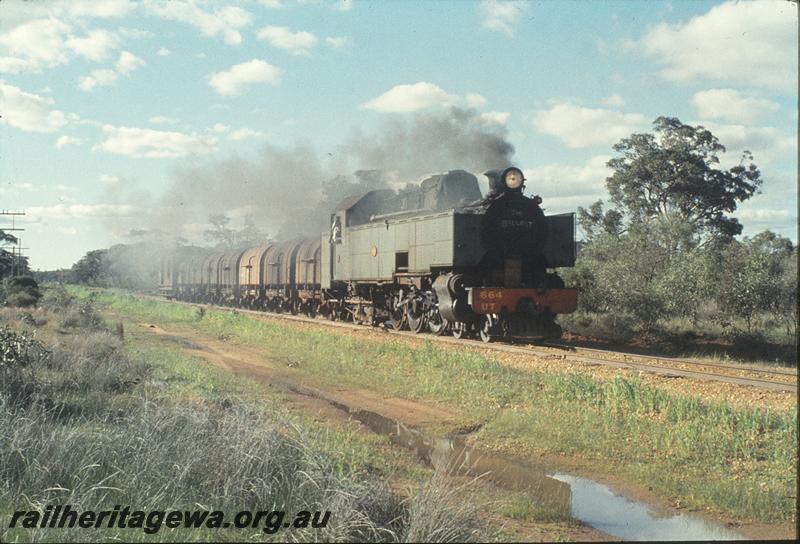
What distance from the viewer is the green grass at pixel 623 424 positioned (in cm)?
708

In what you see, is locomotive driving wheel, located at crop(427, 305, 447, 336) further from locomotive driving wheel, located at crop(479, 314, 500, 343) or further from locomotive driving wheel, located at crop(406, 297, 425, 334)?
locomotive driving wheel, located at crop(479, 314, 500, 343)

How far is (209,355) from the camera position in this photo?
17516 mm

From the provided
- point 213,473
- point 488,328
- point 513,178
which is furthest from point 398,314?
point 213,473

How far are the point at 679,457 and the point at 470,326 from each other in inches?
367

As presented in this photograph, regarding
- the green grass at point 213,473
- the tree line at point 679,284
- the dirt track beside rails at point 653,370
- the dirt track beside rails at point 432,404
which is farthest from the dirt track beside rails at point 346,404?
the tree line at point 679,284

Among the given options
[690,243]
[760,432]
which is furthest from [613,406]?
[690,243]

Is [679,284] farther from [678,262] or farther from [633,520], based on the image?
[633,520]

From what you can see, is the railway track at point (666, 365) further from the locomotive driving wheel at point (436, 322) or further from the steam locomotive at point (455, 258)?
the locomotive driving wheel at point (436, 322)

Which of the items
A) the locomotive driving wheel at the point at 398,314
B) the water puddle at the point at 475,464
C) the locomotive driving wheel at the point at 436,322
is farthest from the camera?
the locomotive driving wheel at the point at 398,314

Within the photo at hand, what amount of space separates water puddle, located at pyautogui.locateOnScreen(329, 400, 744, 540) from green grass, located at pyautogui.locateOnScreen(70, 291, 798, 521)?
0.46 m

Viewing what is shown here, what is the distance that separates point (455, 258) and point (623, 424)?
7506 mm

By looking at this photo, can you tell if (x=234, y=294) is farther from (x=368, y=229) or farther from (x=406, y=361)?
(x=406, y=361)

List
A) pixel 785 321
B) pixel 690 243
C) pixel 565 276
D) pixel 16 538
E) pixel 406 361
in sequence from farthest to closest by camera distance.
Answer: pixel 690 243
pixel 565 276
pixel 785 321
pixel 406 361
pixel 16 538

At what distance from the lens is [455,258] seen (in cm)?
1625
